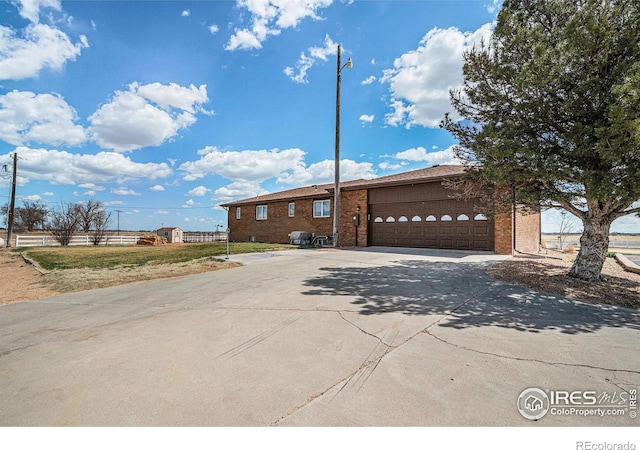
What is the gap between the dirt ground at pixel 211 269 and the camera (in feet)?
19.6

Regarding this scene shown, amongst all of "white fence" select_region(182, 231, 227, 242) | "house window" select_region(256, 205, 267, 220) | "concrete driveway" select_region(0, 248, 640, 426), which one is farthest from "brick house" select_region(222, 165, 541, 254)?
"white fence" select_region(182, 231, 227, 242)

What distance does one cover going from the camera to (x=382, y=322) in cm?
420

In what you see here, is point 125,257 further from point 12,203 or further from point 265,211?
point 12,203

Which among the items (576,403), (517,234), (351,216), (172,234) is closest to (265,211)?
(351,216)

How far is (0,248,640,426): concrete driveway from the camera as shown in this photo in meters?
2.24

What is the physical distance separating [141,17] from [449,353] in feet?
39.9

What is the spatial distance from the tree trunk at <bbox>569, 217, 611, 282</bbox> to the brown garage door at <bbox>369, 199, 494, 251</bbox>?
16.9 feet

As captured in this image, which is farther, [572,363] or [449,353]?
[449,353]

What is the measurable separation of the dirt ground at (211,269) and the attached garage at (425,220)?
3.74 metres

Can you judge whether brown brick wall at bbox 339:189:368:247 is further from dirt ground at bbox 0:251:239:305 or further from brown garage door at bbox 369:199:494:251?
dirt ground at bbox 0:251:239:305

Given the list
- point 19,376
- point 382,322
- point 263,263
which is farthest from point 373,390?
point 263,263

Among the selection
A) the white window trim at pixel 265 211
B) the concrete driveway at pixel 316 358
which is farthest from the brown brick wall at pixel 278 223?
the concrete driveway at pixel 316 358

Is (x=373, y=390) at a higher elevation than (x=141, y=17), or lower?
lower
